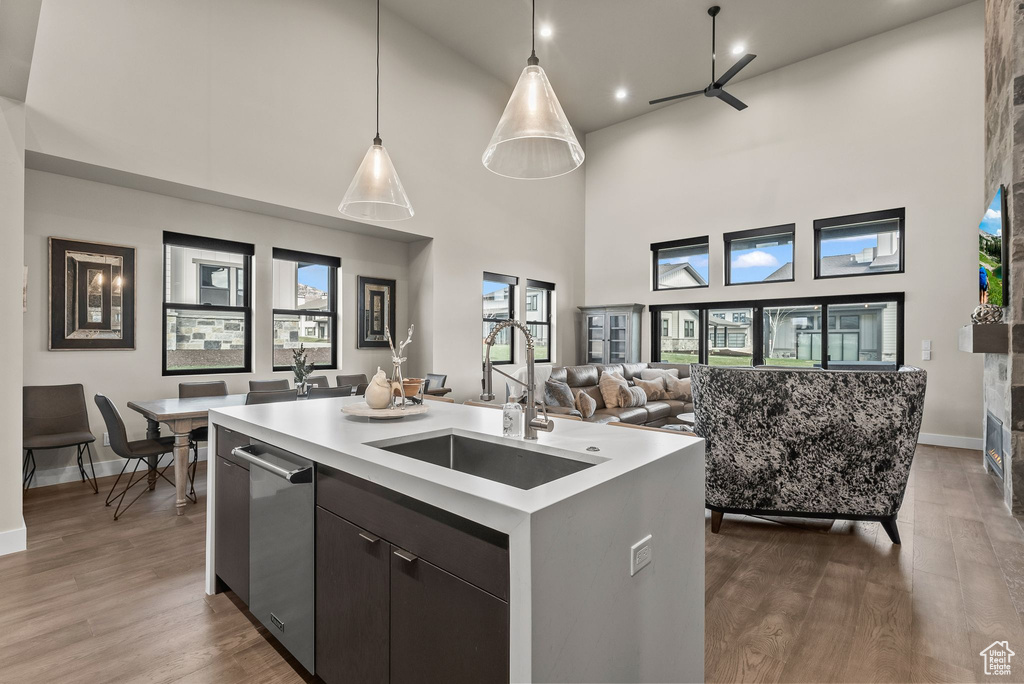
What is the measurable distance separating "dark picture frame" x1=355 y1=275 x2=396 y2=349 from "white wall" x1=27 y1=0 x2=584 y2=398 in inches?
14.9

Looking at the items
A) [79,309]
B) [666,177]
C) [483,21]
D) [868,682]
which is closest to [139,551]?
[79,309]

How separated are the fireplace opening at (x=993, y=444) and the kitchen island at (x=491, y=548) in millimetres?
3983

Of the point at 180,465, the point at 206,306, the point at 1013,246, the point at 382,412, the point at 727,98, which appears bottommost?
the point at 180,465

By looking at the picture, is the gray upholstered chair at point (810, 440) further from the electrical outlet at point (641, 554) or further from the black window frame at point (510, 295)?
the black window frame at point (510, 295)

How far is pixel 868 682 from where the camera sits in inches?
63.9

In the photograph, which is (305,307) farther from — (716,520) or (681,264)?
(681,264)

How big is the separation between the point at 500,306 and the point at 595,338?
1.90 metres

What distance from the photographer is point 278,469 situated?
1.55m

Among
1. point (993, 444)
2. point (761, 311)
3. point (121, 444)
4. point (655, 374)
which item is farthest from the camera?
point (761, 311)

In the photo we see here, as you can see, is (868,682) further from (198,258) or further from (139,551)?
(198,258)

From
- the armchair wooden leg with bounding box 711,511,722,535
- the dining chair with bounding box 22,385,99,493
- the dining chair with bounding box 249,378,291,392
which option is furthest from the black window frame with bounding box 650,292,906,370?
the dining chair with bounding box 22,385,99,493

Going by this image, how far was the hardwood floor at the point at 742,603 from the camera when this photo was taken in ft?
5.64

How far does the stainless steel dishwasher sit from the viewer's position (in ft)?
4.91

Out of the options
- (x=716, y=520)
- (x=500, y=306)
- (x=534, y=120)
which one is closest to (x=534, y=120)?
(x=534, y=120)
